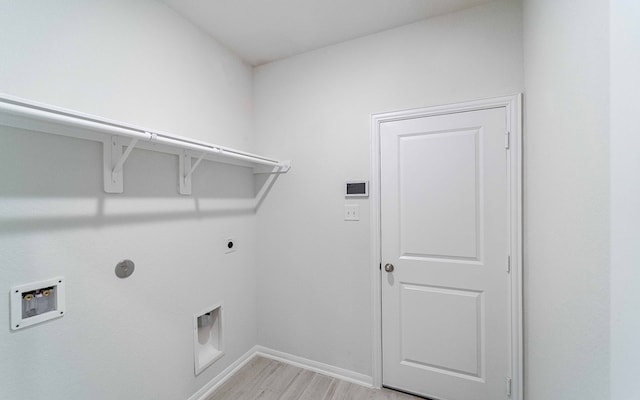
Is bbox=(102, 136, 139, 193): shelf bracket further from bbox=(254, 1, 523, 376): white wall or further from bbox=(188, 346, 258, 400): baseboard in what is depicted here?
bbox=(188, 346, 258, 400): baseboard

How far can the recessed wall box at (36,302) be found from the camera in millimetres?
986

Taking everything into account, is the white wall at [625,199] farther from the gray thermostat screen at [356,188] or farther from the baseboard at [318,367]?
the baseboard at [318,367]

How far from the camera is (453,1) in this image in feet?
5.12

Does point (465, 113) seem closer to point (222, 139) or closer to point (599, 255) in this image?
point (599, 255)

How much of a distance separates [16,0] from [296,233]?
1845 mm

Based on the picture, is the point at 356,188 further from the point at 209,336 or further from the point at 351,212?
the point at 209,336

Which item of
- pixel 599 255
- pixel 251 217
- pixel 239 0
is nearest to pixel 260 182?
pixel 251 217

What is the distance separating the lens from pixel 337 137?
1.99 m

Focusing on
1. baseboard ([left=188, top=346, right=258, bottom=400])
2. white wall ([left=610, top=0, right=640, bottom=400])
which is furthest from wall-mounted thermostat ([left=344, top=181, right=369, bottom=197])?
baseboard ([left=188, top=346, right=258, bottom=400])

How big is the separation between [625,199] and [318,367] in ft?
6.84

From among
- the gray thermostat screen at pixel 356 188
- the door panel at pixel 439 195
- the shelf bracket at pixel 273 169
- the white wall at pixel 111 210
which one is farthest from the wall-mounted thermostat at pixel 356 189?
the white wall at pixel 111 210

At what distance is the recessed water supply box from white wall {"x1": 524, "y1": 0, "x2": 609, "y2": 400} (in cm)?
194

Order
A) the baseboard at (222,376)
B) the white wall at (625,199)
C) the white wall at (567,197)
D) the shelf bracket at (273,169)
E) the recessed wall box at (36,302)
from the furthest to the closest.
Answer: the shelf bracket at (273,169) → the baseboard at (222,376) → the recessed wall box at (36,302) → the white wall at (567,197) → the white wall at (625,199)

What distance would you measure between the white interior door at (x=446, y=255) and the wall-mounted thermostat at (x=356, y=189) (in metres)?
0.12
